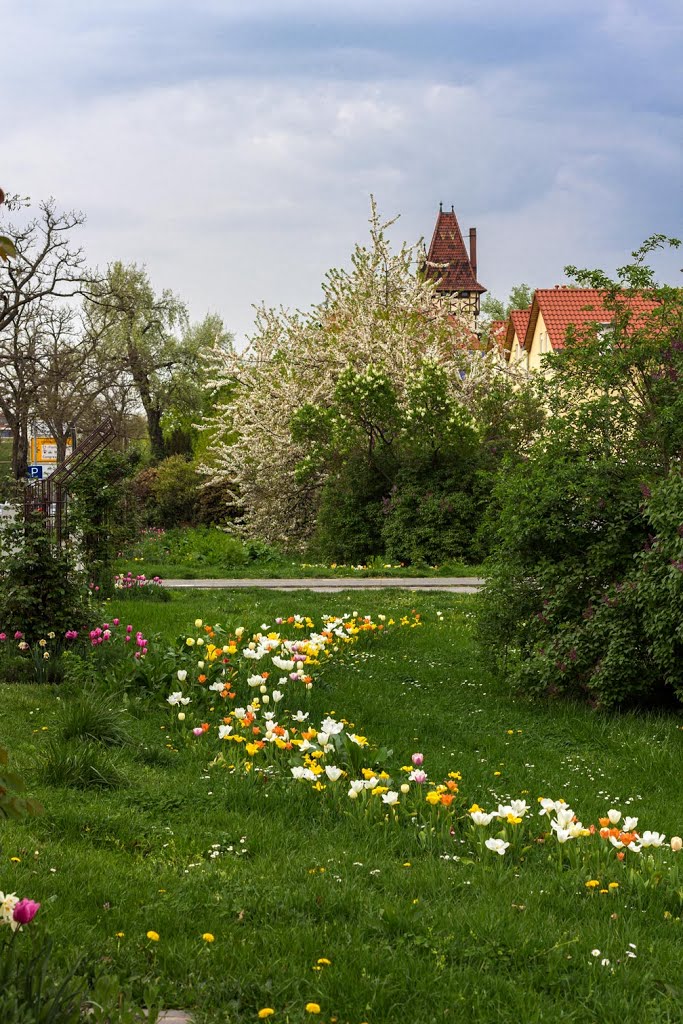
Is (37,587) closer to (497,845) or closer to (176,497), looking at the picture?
(497,845)

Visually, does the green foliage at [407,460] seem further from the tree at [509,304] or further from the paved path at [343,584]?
the tree at [509,304]

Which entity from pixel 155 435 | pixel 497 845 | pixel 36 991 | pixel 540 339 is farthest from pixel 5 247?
pixel 155 435

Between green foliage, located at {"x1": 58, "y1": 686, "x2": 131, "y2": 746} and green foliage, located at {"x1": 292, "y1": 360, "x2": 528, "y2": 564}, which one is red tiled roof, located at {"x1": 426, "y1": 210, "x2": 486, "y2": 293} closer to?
green foliage, located at {"x1": 292, "y1": 360, "x2": 528, "y2": 564}

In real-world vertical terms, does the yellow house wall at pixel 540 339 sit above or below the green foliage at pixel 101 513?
above

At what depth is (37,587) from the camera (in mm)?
8336

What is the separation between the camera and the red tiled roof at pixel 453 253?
201 feet

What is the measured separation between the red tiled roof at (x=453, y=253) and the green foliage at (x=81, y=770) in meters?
56.6

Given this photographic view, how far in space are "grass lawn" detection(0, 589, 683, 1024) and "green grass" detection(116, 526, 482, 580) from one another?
323 inches

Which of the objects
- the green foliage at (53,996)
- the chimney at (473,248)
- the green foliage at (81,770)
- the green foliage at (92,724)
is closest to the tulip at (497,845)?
the green foliage at (53,996)

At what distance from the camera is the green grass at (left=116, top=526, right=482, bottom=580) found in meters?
17.2

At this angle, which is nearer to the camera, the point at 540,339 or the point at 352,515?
the point at 352,515

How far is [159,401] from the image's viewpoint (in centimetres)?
4394

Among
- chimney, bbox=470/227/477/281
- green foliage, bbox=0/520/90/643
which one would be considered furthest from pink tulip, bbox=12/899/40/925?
chimney, bbox=470/227/477/281

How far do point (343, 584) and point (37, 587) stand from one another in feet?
25.1
